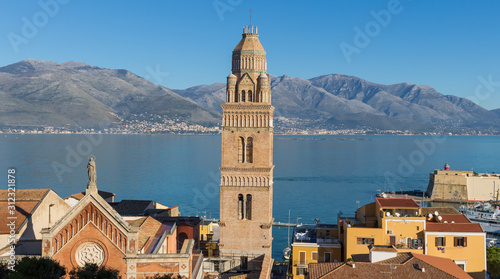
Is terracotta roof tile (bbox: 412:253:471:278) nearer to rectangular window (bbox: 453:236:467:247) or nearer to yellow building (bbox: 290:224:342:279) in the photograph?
rectangular window (bbox: 453:236:467:247)

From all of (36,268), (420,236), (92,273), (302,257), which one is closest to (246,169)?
(302,257)

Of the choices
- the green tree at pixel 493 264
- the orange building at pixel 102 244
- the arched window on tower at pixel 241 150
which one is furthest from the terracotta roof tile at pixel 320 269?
the green tree at pixel 493 264

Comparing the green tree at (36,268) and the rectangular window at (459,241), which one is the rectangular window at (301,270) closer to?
the rectangular window at (459,241)

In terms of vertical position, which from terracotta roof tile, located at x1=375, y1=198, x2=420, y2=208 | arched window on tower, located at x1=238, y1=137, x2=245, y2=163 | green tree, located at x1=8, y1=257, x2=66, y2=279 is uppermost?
arched window on tower, located at x1=238, y1=137, x2=245, y2=163

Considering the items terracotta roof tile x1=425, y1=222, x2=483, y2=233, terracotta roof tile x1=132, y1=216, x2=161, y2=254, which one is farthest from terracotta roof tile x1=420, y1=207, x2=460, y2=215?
terracotta roof tile x1=132, y1=216, x2=161, y2=254

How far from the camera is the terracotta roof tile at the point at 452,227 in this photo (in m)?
34.5

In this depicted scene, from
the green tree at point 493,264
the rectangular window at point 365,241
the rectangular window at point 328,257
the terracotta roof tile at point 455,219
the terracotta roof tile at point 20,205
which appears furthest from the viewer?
the rectangular window at point 328,257

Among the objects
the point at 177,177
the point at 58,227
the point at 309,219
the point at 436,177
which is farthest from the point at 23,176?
the point at 58,227

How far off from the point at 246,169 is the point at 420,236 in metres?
13.6

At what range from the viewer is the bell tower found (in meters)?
37.0

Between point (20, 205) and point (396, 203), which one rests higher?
point (396, 203)

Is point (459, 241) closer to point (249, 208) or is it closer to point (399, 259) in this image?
point (399, 259)

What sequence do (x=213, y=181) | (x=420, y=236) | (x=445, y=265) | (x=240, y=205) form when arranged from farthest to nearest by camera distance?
(x=213, y=181), (x=240, y=205), (x=420, y=236), (x=445, y=265)

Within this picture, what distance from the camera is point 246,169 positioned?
122ft
